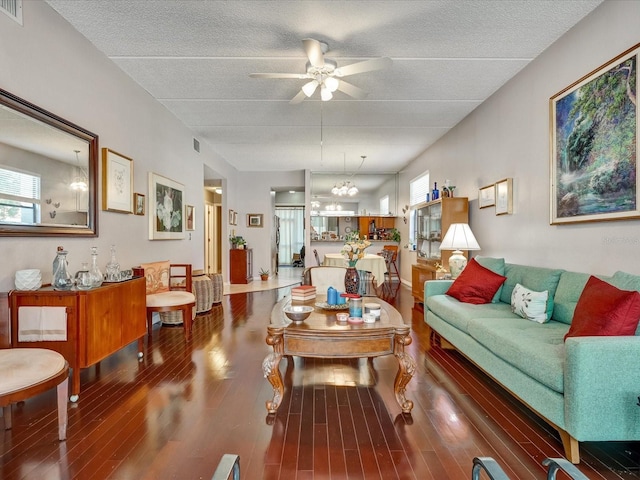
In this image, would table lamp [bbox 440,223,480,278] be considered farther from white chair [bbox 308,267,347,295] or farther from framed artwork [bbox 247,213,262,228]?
framed artwork [bbox 247,213,262,228]

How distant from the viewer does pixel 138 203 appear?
13.7 feet

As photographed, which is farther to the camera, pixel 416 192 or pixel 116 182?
pixel 416 192

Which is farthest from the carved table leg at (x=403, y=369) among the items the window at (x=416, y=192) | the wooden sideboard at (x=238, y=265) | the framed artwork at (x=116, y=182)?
the wooden sideboard at (x=238, y=265)

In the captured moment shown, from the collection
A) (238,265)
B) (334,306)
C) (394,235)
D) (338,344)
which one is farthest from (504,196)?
(238,265)

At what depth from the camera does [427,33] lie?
3148 millimetres

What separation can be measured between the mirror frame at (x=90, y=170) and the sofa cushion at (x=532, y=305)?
149 inches

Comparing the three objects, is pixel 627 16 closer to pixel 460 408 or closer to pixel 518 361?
pixel 518 361

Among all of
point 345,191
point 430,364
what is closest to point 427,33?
point 430,364

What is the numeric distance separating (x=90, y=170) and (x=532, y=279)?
13.6 feet

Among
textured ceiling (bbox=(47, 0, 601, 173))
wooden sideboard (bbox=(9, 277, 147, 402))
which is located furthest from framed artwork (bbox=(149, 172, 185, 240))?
wooden sideboard (bbox=(9, 277, 147, 402))

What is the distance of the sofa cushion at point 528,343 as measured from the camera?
1.92m

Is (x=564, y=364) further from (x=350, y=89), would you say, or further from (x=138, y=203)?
(x=138, y=203)

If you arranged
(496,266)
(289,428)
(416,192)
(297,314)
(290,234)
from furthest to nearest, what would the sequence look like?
(290,234) < (416,192) < (496,266) < (297,314) < (289,428)

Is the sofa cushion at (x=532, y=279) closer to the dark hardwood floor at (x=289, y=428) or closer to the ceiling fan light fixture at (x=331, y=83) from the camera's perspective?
the dark hardwood floor at (x=289, y=428)
